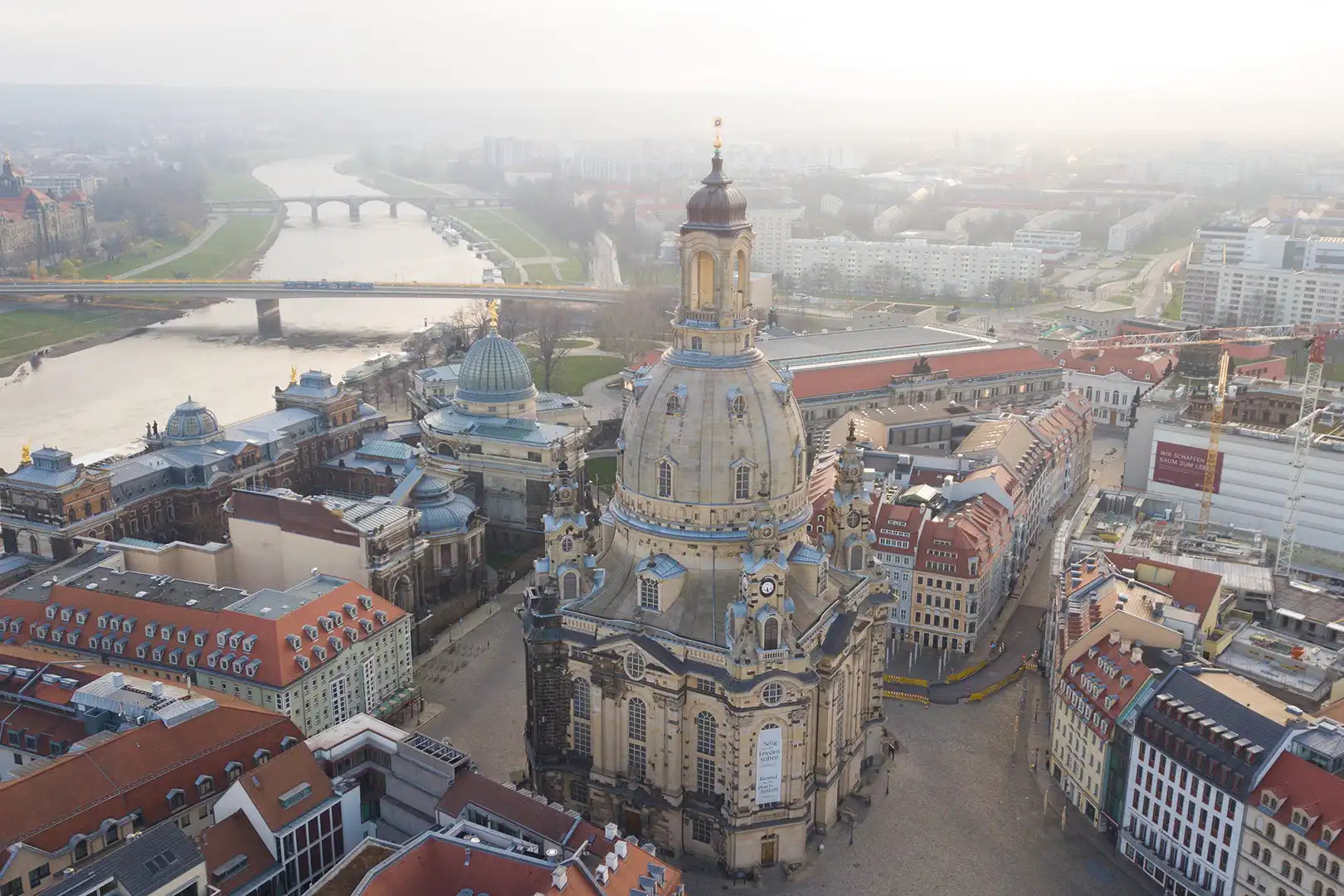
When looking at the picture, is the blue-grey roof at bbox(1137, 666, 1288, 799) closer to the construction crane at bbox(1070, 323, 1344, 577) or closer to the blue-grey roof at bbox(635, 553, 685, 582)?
the blue-grey roof at bbox(635, 553, 685, 582)

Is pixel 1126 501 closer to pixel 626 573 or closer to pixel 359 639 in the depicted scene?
pixel 626 573

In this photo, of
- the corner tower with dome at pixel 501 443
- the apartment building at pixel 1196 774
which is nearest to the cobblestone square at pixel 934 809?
the apartment building at pixel 1196 774

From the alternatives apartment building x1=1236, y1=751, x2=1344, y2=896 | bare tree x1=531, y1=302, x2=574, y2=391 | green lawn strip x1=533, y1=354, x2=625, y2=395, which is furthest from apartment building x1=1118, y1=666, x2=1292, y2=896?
bare tree x1=531, y1=302, x2=574, y2=391

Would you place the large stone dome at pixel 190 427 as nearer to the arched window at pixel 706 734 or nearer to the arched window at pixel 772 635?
the arched window at pixel 706 734

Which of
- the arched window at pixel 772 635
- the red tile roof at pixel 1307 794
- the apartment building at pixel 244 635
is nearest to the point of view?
the red tile roof at pixel 1307 794

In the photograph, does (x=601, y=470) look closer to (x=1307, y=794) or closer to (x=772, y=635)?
(x=772, y=635)

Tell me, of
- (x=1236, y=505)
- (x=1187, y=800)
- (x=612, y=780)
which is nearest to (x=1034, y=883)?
(x=1187, y=800)
